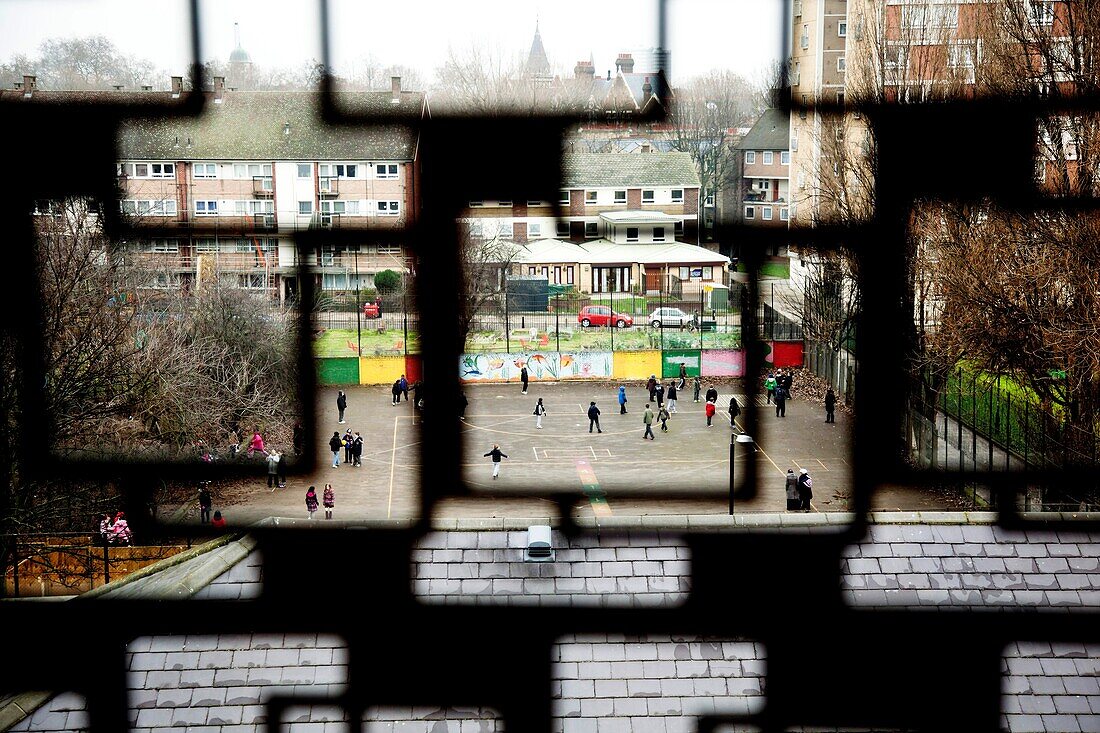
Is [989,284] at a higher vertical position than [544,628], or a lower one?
higher

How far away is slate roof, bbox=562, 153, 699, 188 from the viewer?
3.69ft

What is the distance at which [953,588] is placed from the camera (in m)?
2.31

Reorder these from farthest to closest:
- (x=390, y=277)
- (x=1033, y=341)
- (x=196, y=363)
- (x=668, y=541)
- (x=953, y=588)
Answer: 1. (x=196, y=363)
2. (x=1033, y=341)
3. (x=953, y=588)
4. (x=668, y=541)
5. (x=390, y=277)

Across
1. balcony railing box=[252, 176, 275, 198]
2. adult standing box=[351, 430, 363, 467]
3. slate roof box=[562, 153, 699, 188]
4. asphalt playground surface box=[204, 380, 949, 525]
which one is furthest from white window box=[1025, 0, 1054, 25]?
adult standing box=[351, 430, 363, 467]

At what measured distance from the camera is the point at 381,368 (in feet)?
18.3

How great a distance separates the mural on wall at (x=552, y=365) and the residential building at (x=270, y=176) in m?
15.8

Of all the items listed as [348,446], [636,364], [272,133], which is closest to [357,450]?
[348,446]

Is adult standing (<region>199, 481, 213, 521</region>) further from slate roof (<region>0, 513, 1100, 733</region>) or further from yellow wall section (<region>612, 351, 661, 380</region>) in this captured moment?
yellow wall section (<region>612, 351, 661, 380</region>)

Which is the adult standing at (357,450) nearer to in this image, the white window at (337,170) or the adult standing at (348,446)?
the adult standing at (348,446)

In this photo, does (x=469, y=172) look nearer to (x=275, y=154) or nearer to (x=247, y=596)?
(x=275, y=154)

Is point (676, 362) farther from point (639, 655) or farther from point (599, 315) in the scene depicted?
point (639, 655)

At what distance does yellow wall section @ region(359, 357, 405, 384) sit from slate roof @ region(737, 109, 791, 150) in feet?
8.83

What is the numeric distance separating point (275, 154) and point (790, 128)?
1.98 feet

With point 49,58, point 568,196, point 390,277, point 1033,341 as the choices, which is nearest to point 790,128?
point 568,196
